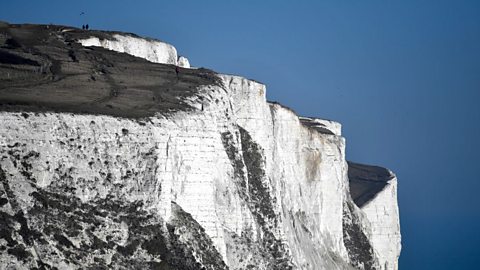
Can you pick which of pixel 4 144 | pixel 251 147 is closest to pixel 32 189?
pixel 4 144

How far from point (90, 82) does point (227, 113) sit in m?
6.07

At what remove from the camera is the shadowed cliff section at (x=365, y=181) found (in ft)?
355

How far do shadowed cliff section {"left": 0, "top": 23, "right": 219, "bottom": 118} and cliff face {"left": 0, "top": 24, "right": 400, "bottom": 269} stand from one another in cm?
11

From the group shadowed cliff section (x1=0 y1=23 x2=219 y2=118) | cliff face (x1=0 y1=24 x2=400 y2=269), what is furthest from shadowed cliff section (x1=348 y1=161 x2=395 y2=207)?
shadowed cliff section (x1=0 y1=23 x2=219 y2=118)

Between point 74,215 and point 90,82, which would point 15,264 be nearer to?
point 74,215

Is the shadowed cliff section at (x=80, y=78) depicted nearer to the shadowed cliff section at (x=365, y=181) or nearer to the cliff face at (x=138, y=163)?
the cliff face at (x=138, y=163)

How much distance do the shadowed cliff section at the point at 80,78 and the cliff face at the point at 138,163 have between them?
0.35ft

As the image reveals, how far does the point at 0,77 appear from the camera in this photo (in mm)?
59500

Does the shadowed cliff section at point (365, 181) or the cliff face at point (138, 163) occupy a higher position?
the shadowed cliff section at point (365, 181)

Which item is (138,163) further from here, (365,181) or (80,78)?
(365,181)

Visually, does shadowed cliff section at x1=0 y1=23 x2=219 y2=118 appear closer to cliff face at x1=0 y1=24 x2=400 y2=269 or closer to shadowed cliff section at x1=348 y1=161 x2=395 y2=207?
cliff face at x1=0 y1=24 x2=400 y2=269

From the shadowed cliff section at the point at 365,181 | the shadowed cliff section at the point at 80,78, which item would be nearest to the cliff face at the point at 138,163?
the shadowed cliff section at the point at 80,78

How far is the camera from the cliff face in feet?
159

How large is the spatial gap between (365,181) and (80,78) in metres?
53.8
